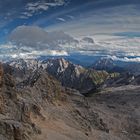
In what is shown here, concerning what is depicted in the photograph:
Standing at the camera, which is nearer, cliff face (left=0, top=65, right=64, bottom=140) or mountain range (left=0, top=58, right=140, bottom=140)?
cliff face (left=0, top=65, right=64, bottom=140)

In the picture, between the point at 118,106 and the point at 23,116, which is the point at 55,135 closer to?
the point at 23,116

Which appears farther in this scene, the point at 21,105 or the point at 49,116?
the point at 49,116

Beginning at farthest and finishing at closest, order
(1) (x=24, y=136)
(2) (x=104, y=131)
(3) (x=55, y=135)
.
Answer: (2) (x=104, y=131)
(3) (x=55, y=135)
(1) (x=24, y=136)

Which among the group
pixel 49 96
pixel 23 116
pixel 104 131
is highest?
pixel 23 116

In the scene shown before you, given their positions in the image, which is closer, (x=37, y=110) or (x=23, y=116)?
(x=23, y=116)

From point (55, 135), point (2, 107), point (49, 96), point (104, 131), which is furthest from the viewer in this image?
point (49, 96)

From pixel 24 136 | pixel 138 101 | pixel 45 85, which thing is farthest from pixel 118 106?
pixel 24 136

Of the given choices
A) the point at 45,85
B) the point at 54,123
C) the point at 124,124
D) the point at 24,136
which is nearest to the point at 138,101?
the point at 124,124

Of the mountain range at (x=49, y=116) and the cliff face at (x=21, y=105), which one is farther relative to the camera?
the mountain range at (x=49, y=116)

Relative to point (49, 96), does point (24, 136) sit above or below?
above

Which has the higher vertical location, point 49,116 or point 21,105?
point 21,105
